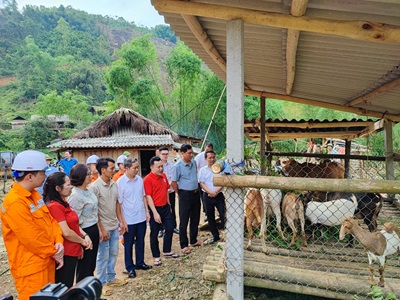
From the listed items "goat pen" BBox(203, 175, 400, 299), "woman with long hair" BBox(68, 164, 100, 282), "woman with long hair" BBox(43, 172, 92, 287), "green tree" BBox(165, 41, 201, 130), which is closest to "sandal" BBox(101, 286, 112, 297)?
"woman with long hair" BBox(68, 164, 100, 282)

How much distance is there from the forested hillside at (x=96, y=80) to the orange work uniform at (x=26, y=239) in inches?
255

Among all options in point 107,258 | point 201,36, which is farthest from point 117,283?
point 201,36

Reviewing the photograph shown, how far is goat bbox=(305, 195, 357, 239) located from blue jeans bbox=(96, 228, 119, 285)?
2.71 m

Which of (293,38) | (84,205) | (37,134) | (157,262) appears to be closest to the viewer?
(293,38)

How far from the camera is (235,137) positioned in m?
2.60

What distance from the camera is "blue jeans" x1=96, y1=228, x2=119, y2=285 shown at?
370 centimetres

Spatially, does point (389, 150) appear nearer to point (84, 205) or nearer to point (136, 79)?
point (84, 205)

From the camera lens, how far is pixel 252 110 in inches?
767

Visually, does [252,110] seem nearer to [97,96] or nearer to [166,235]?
[166,235]

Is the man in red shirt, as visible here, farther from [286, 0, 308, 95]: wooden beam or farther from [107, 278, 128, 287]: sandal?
[286, 0, 308, 95]: wooden beam

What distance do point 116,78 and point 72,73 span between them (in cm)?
3358

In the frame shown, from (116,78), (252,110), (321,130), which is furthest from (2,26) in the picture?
(321,130)

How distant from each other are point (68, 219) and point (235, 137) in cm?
177

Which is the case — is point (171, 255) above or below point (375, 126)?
below
